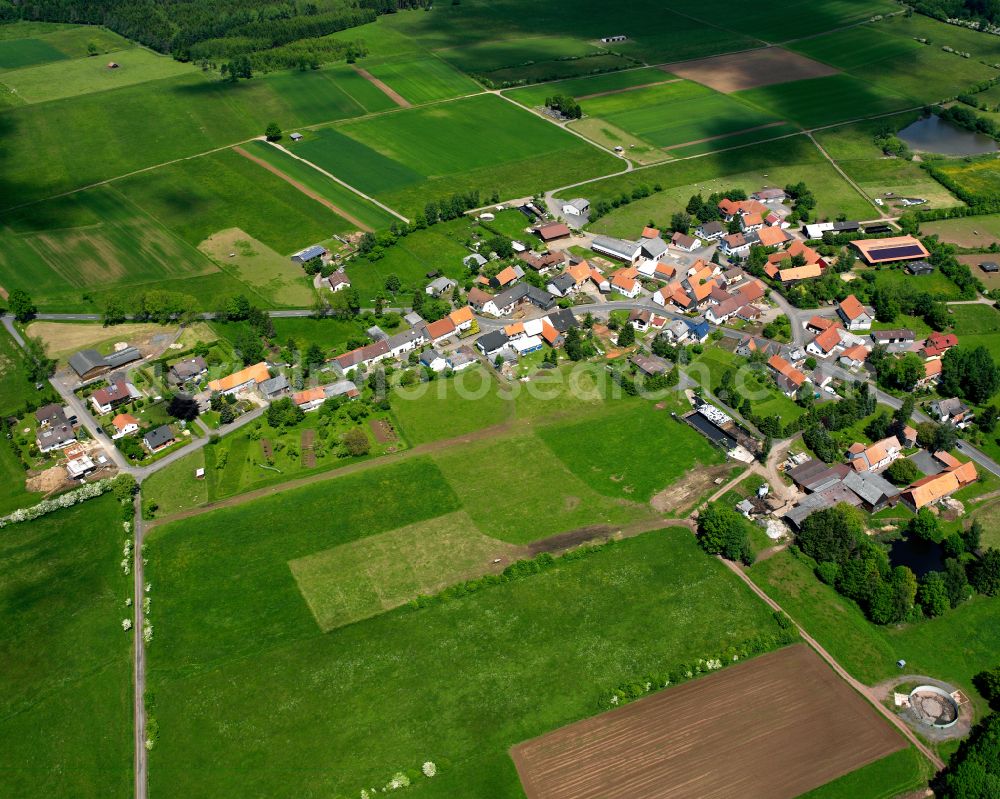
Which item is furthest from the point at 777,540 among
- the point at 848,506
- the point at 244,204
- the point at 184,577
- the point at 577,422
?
the point at 244,204

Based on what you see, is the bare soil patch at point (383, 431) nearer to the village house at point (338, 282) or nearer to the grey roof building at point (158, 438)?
the grey roof building at point (158, 438)

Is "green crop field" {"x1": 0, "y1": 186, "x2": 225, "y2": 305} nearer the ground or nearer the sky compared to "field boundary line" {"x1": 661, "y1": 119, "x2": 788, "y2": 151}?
nearer the ground

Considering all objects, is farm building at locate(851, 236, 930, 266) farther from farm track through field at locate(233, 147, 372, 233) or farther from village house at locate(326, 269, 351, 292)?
village house at locate(326, 269, 351, 292)

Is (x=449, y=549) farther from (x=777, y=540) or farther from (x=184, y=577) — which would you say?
(x=777, y=540)

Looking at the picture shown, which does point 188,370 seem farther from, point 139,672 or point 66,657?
point 139,672

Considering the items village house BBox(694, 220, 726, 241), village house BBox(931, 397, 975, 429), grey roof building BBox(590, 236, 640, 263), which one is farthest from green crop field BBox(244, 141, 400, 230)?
village house BBox(931, 397, 975, 429)

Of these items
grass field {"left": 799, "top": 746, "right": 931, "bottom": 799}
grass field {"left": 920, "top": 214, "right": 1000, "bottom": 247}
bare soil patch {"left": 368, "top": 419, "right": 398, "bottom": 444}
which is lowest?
grass field {"left": 799, "top": 746, "right": 931, "bottom": 799}
